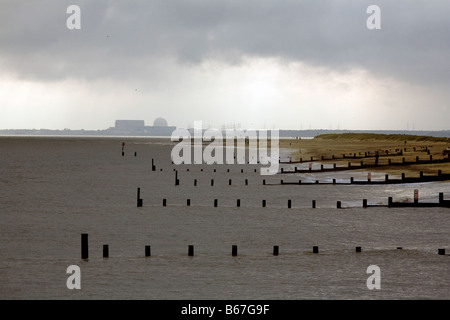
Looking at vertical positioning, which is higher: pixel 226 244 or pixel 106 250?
pixel 106 250

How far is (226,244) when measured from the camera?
32.0 metres

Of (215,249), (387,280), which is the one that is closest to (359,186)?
(215,249)

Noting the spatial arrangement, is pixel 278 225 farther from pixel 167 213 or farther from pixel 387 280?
pixel 387 280

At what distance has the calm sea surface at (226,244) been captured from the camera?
72.8 ft

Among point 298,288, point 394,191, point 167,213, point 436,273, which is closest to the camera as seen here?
point 298,288

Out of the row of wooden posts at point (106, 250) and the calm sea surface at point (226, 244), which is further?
the row of wooden posts at point (106, 250)

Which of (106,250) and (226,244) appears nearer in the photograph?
(106,250)

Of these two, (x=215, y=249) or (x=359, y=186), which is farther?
(x=359, y=186)

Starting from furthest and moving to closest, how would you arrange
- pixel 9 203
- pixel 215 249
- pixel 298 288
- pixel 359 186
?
pixel 359 186 → pixel 9 203 → pixel 215 249 → pixel 298 288

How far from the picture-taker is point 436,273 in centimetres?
2406

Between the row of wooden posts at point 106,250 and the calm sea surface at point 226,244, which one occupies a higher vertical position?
the row of wooden posts at point 106,250

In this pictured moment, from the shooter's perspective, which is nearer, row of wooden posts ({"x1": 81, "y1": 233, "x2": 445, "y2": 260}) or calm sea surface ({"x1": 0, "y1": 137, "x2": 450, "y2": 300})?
calm sea surface ({"x1": 0, "y1": 137, "x2": 450, "y2": 300})

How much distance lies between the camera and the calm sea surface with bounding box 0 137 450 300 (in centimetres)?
2220

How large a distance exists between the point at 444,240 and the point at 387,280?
1047 centimetres
